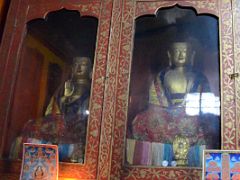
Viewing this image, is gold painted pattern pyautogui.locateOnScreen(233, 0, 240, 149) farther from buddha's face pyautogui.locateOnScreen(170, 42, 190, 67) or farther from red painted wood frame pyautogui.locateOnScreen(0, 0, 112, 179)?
red painted wood frame pyautogui.locateOnScreen(0, 0, 112, 179)

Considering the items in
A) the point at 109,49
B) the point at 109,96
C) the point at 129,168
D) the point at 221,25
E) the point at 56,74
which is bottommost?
the point at 129,168

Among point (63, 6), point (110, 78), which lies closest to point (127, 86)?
point (110, 78)

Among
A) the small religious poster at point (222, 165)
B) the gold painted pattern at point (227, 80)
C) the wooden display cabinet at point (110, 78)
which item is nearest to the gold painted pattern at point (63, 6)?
the wooden display cabinet at point (110, 78)

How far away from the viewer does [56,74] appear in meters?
1.51

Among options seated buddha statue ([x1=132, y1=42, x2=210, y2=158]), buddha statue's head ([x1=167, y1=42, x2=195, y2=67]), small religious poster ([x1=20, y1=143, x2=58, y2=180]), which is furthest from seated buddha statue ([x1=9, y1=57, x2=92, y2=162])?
buddha statue's head ([x1=167, y1=42, x2=195, y2=67])

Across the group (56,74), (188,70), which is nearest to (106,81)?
(56,74)

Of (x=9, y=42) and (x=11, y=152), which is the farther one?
(x=9, y=42)

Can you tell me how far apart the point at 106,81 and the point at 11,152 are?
50cm

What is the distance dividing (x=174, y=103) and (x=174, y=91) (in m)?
0.06

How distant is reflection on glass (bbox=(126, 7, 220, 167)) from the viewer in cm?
132

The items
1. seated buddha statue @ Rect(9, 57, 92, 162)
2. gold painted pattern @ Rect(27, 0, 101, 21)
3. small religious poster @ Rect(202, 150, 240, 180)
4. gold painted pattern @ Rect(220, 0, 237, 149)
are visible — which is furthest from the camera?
gold painted pattern @ Rect(27, 0, 101, 21)

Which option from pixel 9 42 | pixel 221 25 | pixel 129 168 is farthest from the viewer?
pixel 9 42

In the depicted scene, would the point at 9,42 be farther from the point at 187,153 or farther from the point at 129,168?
the point at 187,153

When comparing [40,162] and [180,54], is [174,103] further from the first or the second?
[40,162]
